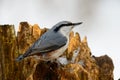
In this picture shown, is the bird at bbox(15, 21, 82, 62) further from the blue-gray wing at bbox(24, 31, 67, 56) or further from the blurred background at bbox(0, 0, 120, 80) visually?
the blurred background at bbox(0, 0, 120, 80)

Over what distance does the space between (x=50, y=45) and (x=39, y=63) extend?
0.10 m

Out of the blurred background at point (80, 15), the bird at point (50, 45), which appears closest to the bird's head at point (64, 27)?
the bird at point (50, 45)

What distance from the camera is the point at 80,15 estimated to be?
4.68m

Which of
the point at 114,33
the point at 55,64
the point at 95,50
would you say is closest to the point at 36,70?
the point at 55,64

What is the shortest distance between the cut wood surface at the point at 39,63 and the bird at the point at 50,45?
4 centimetres

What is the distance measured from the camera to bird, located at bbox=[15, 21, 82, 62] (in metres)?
2.96

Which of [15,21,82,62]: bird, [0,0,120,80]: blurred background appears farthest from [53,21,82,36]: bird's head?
[0,0,120,80]: blurred background

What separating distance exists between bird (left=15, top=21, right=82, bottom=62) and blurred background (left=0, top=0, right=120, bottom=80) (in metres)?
1.18

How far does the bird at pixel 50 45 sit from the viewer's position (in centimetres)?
296

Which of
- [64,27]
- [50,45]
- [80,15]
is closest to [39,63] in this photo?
[50,45]

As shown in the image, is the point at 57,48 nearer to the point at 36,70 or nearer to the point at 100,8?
the point at 36,70

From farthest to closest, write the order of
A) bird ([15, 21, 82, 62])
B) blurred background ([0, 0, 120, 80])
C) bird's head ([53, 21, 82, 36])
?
1. blurred background ([0, 0, 120, 80])
2. bird's head ([53, 21, 82, 36])
3. bird ([15, 21, 82, 62])

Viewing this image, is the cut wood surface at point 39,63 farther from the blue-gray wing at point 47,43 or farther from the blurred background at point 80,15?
the blurred background at point 80,15

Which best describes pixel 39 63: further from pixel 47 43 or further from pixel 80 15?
pixel 80 15
